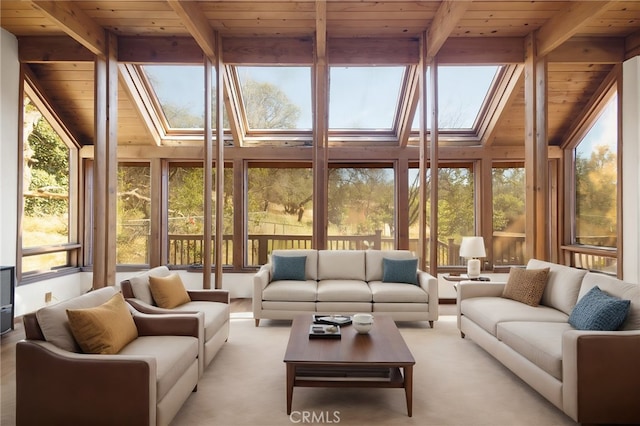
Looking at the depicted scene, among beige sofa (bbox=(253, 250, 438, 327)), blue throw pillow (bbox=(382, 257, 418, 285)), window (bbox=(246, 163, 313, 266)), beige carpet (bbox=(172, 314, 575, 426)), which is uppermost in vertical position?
window (bbox=(246, 163, 313, 266))

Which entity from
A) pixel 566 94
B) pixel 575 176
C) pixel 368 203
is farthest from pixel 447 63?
pixel 575 176

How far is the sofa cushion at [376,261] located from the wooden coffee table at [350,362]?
2.08 m

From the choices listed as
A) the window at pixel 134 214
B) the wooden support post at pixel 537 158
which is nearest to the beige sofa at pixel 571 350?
the wooden support post at pixel 537 158

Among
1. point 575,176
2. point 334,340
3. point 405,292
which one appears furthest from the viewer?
point 575,176

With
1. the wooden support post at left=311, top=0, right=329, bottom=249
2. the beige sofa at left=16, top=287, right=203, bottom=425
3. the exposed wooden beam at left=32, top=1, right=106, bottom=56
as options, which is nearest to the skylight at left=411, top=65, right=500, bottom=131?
the wooden support post at left=311, top=0, right=329, bottom=249

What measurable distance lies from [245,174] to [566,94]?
16.1 feet

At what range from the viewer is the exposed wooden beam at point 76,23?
4.16 meters

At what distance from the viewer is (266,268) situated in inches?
209

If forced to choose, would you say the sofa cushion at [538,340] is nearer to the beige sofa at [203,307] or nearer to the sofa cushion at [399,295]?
the sofa cushion at [399,295]

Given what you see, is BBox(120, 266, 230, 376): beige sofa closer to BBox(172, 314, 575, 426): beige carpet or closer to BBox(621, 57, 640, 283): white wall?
BBox(172, 314, 575, 426): beige carpet

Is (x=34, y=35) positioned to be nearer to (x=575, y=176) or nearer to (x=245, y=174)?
(x=245, y=174)

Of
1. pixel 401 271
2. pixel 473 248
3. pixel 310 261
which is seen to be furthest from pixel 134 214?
pixel 473 248

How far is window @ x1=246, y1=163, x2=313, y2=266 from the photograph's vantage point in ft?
22.5

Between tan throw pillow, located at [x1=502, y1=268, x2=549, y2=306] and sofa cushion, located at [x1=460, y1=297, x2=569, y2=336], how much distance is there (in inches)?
2.5
